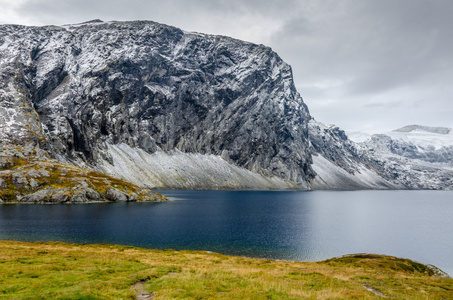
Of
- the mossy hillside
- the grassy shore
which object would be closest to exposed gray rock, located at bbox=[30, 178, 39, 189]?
the mossy hillside

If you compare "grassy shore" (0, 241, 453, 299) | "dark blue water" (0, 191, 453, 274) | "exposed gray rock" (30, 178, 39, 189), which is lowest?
"dark blue water" (0, 191, 453, 274)

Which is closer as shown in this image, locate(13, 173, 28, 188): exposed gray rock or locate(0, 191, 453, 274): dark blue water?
locate(0, 191, 453, 274): dark blue water

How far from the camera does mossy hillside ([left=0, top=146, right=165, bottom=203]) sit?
372ft

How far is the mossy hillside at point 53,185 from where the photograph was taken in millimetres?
113456

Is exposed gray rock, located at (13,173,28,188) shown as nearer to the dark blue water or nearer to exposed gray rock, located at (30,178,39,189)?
exposed gray rock, located at (30,178,39,189)

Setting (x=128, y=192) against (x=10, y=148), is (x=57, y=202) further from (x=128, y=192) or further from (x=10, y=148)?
(x=10, y=148)

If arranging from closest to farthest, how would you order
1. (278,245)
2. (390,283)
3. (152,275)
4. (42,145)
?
1. (152,275)
2. (390,283)
3. (278,245)
4. (42,145)

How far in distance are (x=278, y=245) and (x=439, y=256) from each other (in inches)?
1266

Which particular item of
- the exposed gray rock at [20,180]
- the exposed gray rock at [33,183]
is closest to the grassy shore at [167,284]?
the exposed gray rock at [33,183]

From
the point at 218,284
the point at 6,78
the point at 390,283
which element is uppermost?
the point at 6,78

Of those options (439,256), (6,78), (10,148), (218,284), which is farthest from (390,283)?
(6,78)

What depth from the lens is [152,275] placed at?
77.4 feet

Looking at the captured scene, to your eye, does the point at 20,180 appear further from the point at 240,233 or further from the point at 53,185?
the point at 240,233

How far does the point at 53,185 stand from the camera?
A: 4749 inches
